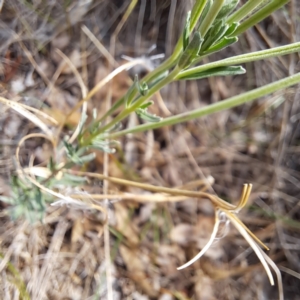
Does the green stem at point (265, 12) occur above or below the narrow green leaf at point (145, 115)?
above

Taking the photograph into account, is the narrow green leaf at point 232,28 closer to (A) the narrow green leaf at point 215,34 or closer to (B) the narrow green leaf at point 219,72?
(A) the narrow green leaf at point 215,34

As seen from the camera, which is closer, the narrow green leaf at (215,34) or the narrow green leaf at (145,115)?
the narrow green leaf at (215,34)

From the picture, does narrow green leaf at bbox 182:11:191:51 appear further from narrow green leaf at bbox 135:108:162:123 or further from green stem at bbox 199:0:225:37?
narrow green leaf at bbox 135:108:162:123

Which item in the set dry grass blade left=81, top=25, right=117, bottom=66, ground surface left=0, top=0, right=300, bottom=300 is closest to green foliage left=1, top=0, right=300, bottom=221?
ground surface left=0, top=0, right=300, bottom=300

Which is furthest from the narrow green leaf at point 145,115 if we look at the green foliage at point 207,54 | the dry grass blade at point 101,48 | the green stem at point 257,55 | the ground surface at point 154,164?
the dry grass blade at point 101,48

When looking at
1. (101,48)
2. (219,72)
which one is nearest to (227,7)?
(219,72)

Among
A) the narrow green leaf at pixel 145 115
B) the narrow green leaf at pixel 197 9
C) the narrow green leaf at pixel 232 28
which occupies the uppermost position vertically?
the narrow green leaf at pixel 197 9

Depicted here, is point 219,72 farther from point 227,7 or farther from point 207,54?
point 227,7

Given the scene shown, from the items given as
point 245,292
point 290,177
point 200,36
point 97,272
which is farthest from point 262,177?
point 200,36
